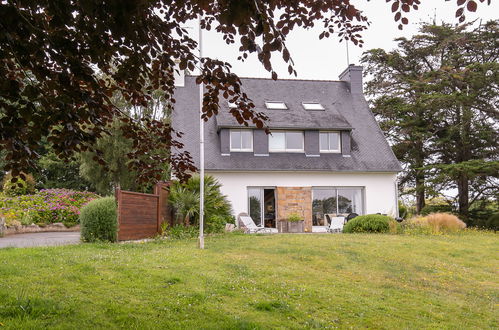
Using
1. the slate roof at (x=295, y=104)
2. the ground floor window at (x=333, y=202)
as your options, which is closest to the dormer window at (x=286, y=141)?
the slate roof at (x=295, y=104)

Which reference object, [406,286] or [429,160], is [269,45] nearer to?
[406,286]

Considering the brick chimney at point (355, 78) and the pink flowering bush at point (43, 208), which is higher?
the brick chimney at point (355, 78)

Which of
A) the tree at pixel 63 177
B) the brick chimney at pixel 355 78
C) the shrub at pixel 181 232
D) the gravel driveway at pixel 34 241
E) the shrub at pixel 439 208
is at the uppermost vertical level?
the brick chimney at pixel 355 78

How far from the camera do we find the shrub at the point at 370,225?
15047mm

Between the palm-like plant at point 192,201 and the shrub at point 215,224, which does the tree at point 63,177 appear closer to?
the palm-like plant at point 192,201

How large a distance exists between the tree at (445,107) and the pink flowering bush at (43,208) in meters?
16.3

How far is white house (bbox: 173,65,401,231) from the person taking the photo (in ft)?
61.6

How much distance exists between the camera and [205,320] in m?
4.36

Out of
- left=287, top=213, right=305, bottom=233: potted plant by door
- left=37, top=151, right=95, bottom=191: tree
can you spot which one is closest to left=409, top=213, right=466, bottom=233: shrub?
left=287, top=213, right=305, bottom=233: potted plant by door

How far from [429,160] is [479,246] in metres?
13.9

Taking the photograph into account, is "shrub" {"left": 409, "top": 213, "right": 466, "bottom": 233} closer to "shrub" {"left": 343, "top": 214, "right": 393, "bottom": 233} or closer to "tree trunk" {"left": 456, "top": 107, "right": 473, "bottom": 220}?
"shrub" {"left": 343, "top": 214, "right": 393, "bottom": 233}

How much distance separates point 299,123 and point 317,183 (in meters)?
2.82

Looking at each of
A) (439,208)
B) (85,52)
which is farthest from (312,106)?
(85,52)

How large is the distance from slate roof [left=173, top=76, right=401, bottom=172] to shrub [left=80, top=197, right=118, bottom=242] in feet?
25.1
